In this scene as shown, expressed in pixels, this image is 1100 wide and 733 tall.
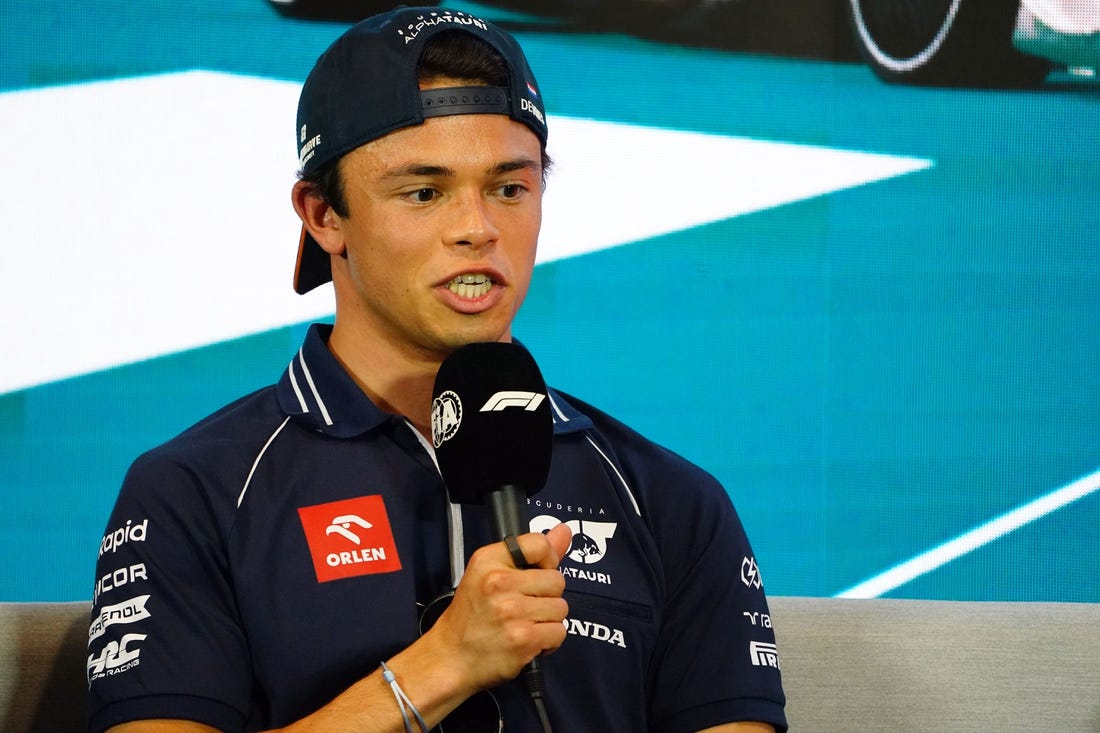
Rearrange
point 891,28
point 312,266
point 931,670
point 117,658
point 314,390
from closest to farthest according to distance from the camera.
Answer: point 117,658
point 314,390
point 312,266
point 931,670
point 891,28

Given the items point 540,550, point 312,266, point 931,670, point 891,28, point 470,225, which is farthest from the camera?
point 891,28

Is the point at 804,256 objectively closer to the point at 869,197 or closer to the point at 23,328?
the point at 869,197

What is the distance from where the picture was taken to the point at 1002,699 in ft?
6.55

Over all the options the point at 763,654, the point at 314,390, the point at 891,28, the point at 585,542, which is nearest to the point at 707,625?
the point at 763,654

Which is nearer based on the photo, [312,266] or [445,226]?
[445,226]

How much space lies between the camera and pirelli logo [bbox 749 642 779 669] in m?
1.72

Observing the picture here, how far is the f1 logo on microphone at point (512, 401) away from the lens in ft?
4.54

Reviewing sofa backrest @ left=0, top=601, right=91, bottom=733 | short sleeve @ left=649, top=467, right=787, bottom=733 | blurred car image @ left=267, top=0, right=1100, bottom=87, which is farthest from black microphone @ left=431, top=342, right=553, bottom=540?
blurred car image @ left=267, top=0, right=1100, bottom=87

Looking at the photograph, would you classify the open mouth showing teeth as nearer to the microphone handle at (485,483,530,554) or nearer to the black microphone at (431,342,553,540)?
the black microphone at (431,342,553,540)

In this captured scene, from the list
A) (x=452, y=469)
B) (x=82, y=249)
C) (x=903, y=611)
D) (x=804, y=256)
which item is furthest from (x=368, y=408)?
(x=804, y=256)

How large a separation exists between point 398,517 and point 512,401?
307mm

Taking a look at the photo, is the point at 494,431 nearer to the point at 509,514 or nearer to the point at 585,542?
the point at 509,514

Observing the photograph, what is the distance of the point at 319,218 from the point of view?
1.77 m

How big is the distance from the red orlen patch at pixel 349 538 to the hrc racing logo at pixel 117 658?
203mm
